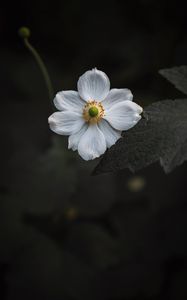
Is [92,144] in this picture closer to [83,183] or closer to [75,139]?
[75,139]

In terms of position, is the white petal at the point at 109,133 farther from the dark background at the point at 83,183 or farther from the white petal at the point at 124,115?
the dark background at the point at 83,183

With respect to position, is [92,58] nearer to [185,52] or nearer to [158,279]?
[185,52]

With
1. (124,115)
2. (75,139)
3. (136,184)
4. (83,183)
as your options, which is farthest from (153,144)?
(136,184)

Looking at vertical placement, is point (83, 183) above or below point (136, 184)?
above

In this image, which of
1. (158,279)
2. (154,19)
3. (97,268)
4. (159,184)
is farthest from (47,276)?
(154,19)

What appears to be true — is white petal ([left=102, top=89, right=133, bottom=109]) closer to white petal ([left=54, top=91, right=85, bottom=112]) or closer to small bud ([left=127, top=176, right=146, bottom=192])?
white petal ([left=54, top=91, right=85, bottom=112])
